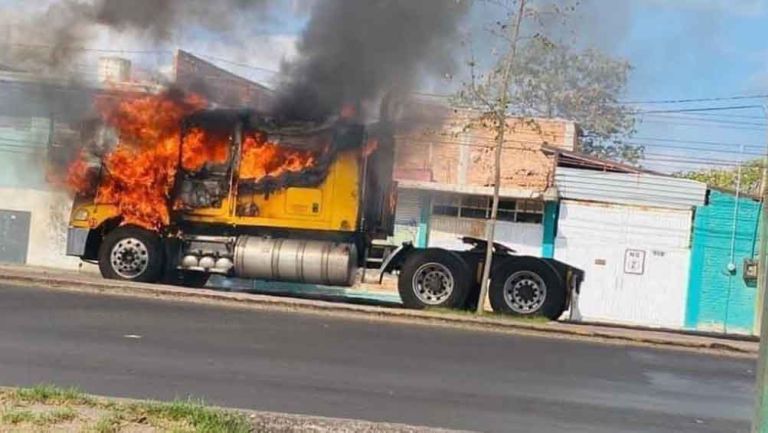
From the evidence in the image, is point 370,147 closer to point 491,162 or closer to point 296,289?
point 296,289

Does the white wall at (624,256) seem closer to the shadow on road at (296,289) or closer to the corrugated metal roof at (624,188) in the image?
the corrugated metal roof at (624,188)

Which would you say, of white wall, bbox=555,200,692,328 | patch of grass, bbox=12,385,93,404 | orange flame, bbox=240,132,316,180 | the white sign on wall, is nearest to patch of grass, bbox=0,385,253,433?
patch of grass, bbox=12,385,93,404

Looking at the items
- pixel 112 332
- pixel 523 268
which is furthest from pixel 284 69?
pixel 112 332

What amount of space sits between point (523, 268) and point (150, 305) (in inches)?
230

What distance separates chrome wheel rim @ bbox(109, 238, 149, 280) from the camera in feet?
54.3

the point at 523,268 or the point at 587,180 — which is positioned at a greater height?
the point at 587,180

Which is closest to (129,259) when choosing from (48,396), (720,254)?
(48,396)

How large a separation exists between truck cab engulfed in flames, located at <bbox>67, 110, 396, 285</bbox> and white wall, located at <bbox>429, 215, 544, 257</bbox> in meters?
8.29

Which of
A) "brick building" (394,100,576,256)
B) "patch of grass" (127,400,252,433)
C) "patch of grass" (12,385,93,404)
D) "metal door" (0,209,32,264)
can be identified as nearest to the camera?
"patch of grass" (127,400,252,433)

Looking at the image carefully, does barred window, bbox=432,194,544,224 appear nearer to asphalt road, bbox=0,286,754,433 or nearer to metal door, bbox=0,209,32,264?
metal door, bbox=0,209,32,264

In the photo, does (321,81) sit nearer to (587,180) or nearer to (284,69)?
(284,69)

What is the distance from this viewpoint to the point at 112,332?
10.4 m

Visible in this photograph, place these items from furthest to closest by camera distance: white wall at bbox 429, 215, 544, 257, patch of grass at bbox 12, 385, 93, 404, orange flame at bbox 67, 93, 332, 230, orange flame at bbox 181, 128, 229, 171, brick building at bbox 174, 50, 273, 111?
white wall at bbox 429, 215, 544, 257, brick building at bbox 174, 50, 273, 111, orange flame at bbox 67, 93, 332, 230, orange flame at bbox 181, 128, 229, 171, patch of grass at bbox 12, 385, 93, 404

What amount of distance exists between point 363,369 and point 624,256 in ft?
53.4
